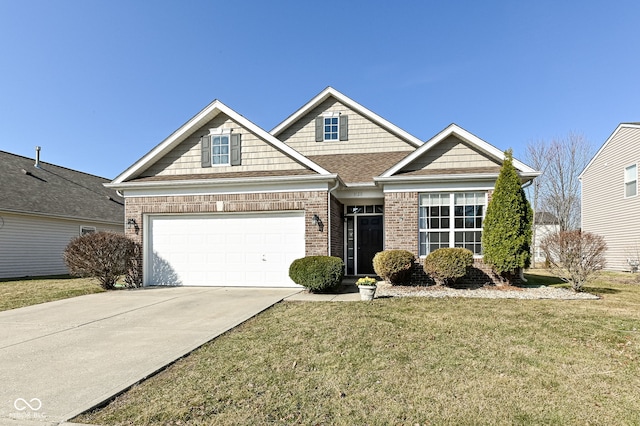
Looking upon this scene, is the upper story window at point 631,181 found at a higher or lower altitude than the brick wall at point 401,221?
higher

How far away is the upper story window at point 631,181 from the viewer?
15320mm

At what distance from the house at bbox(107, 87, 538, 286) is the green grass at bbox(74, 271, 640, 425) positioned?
14.0ft

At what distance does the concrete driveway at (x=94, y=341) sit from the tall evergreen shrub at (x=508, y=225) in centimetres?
607

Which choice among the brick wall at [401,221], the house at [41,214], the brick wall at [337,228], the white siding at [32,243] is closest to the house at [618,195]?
the brick wall at [401,221]

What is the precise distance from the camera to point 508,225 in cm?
937

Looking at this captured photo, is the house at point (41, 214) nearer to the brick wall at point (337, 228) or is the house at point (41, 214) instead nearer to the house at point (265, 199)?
the house at point (265, 199)

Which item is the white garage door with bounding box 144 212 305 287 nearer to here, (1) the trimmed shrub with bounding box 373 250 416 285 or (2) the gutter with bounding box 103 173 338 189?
(2) the gutter with bounding box 103 173 338 189

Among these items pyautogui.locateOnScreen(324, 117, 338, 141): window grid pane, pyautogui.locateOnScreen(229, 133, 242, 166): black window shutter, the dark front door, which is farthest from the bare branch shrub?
pyautogui.locateOnScreen(229, 133, 242, 166): black window shutter

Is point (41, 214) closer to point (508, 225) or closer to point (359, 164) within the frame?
point (359, 164)

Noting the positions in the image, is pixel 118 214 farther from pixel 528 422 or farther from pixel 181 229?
pixel 528 422

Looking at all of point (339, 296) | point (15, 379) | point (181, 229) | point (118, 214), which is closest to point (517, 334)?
point (339, 296)

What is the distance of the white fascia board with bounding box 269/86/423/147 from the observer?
1488cm

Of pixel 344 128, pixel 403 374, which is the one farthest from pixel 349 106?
pixel 403 374

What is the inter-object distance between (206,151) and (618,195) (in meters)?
19.5
